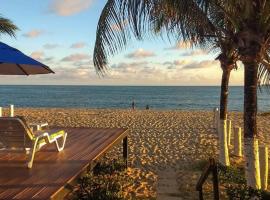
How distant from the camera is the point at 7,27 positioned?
19172 mm

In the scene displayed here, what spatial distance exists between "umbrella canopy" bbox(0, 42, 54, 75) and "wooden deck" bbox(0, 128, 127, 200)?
59.9 inches

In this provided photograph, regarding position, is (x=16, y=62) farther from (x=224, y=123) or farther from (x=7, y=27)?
(x=7, y=27)

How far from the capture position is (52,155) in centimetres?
646

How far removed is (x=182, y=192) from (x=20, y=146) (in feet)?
10.4

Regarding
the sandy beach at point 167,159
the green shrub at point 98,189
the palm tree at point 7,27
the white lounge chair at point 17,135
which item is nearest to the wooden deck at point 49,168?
the white lounge chair at point 17,135

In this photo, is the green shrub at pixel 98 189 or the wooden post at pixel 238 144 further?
the wooden post at pixel 238 144

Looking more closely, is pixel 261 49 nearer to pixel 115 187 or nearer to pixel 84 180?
pixel 115 187

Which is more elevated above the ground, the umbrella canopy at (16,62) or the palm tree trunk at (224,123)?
the umbrella canopy at (16,62)

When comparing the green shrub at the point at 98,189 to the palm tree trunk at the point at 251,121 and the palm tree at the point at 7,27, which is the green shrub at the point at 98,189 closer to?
the palm tree trunk at the point at 251,121

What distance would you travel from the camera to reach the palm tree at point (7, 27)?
752 inches

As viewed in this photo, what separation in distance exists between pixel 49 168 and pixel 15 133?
0.86 metres

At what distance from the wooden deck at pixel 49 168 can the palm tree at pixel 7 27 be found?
12.6 meters

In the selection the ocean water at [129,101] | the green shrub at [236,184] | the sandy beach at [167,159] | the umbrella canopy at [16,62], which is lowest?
the ocean water at [129,101]

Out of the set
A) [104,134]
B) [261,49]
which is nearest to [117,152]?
[104,134]
